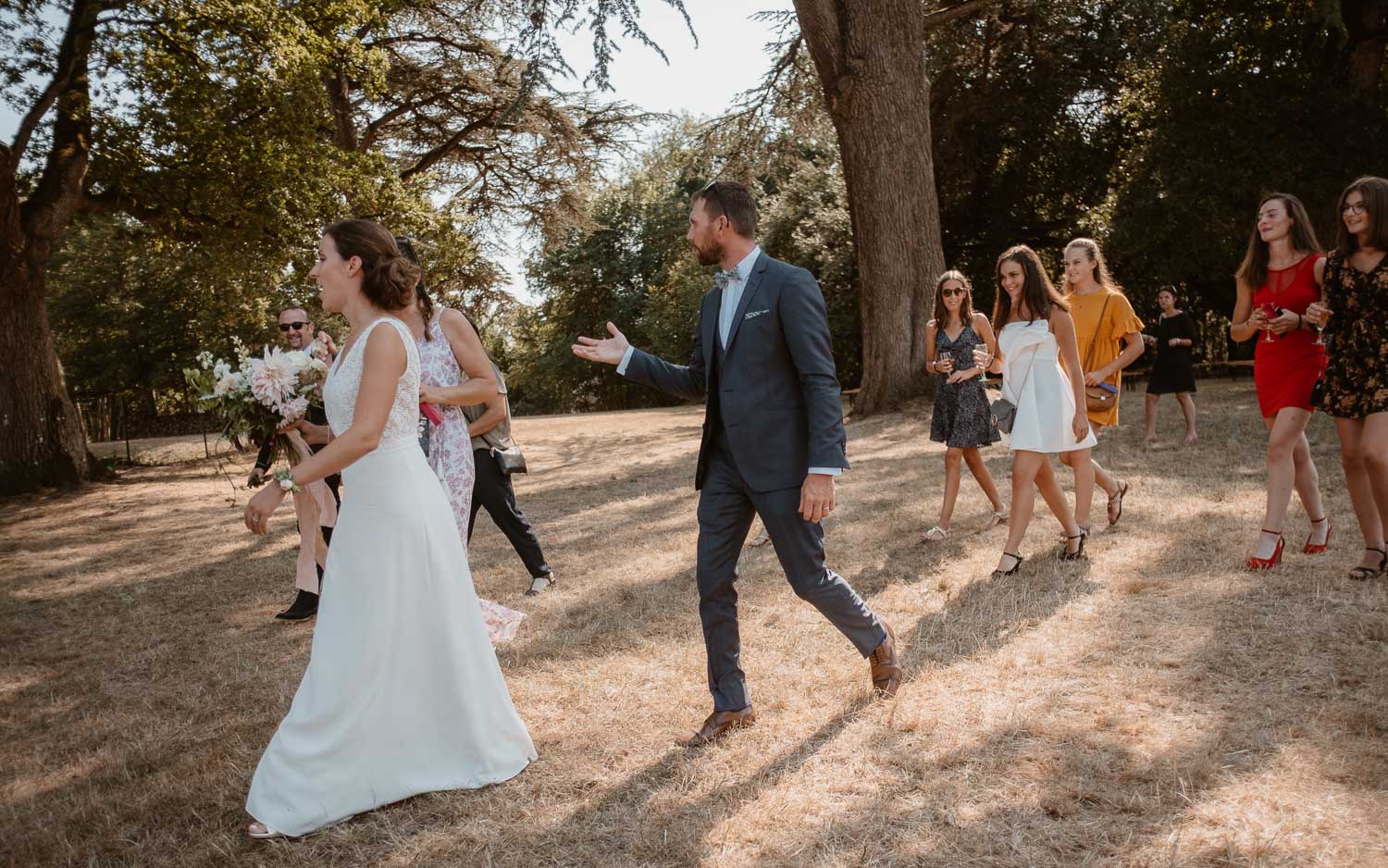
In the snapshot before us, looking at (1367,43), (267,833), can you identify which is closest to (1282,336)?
(267,833)

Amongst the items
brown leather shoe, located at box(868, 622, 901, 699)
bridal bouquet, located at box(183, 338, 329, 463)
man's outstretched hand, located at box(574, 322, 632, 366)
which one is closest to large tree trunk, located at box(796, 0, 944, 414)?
brown leather shoe, located at box(868, 622, 901, 699)

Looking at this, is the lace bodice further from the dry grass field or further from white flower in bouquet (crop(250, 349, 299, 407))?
the dry grass field

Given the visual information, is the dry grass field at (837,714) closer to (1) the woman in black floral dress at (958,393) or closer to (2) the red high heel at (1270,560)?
(2) the red high heel at (1270,560)

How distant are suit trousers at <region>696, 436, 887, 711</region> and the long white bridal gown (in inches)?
36.5

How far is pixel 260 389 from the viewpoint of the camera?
4348 millimetres

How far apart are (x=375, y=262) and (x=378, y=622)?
4.55 ft

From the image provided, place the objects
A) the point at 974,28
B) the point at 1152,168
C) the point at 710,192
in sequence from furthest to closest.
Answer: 1. the point at 974,28
2. the point at 1152,168
3. the point at 710,192

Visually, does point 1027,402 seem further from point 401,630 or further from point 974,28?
point 974,28

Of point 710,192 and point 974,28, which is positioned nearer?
point 710,192

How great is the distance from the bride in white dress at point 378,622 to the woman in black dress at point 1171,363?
10311 millimetres

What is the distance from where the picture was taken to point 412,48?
20.0 meters

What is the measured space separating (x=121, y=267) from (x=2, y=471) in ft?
75.0

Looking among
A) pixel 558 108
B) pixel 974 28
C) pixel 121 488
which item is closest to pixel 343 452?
pixel 121 488

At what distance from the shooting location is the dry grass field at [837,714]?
3164 mm
